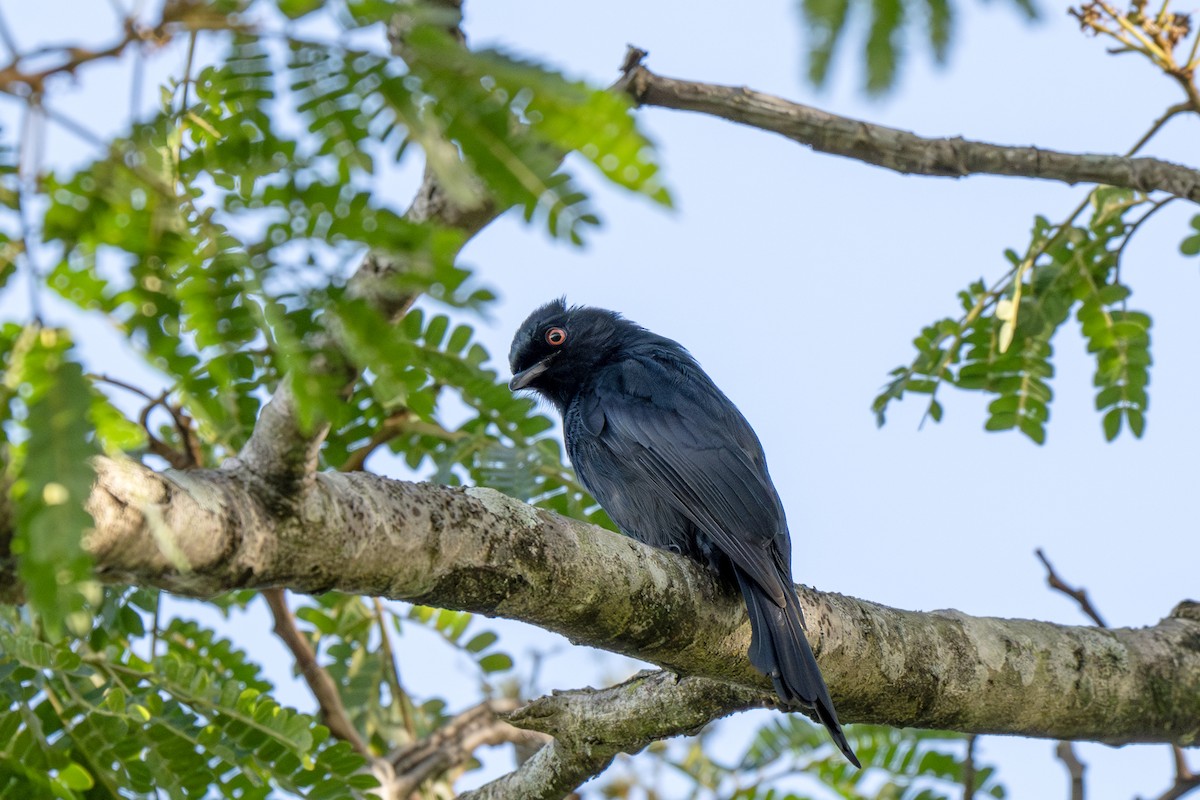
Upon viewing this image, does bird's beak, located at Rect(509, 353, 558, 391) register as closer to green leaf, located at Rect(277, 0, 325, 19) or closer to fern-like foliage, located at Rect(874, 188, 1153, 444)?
fern-like foliage, located at Rect(874, 188, 1153, 444)

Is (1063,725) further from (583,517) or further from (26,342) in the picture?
(26,342)

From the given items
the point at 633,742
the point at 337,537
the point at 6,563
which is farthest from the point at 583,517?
the point at 6,563

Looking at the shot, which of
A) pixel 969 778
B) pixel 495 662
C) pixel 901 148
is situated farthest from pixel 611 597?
pixel 495 662

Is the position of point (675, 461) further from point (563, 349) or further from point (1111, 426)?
point (1111, 426)

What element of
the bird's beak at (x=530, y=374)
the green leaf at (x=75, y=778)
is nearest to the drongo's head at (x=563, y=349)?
the bird's beak at (x=530, y=374)

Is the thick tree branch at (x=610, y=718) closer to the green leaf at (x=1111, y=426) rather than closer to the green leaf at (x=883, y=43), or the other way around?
the green leaf at (x=1111, y=426)

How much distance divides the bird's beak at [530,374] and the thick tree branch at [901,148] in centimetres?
229

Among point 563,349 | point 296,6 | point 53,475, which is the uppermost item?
point 563,349

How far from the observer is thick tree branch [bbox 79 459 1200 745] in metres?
2.64

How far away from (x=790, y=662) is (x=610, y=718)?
697 mm

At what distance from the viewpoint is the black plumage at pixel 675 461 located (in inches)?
161

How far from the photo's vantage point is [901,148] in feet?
15.0

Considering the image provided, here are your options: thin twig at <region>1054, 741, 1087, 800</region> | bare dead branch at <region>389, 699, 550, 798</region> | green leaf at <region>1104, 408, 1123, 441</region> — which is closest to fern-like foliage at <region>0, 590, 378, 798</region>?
bare dead branch at <region>389, 699, 550, 798</region>

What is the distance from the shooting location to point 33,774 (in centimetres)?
331
